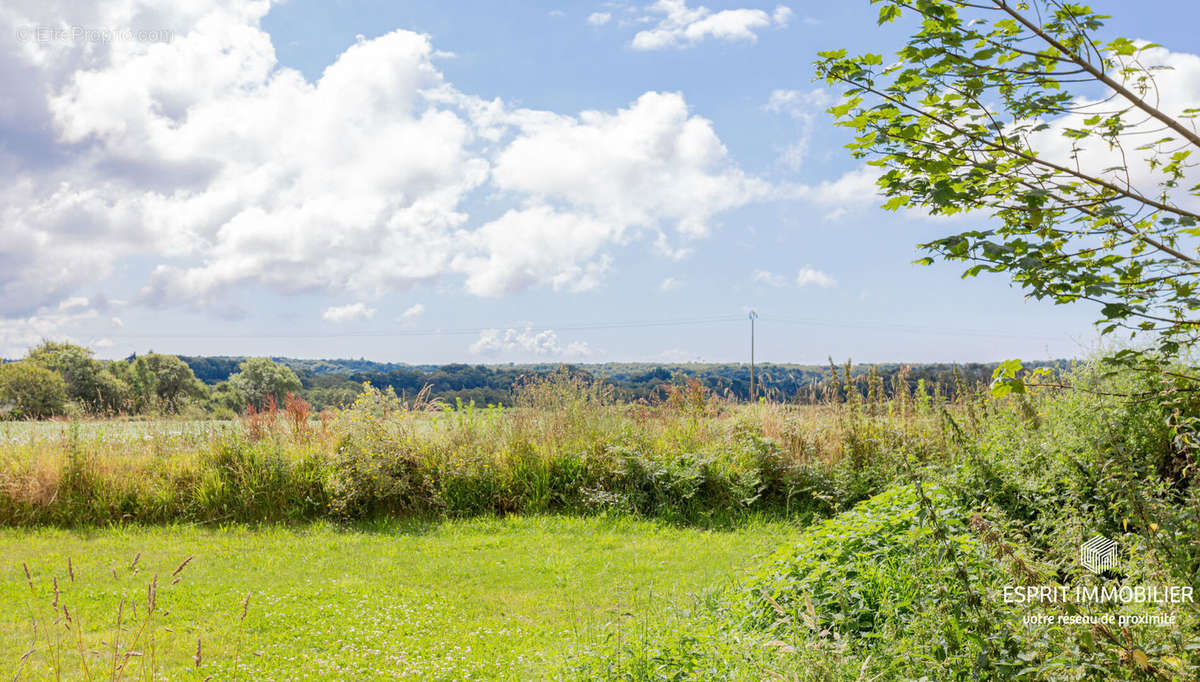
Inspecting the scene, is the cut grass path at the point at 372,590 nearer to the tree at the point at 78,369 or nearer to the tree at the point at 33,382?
the tree at the point at 33,382

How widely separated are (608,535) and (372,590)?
2560 millimetres

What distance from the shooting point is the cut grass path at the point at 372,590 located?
14.2ft

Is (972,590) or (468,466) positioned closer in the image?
(972,590)

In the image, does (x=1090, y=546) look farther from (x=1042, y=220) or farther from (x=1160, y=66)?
(x=1160, y=66)

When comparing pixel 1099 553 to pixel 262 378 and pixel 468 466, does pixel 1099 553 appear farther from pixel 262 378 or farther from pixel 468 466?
pixel 262 378

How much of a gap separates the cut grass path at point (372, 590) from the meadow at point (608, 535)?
0.10 ft

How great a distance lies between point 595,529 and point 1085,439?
459 centimetres

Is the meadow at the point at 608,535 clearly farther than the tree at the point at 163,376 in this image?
No

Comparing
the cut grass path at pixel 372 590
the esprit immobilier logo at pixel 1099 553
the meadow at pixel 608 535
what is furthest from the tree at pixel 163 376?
the esprit immobilier logo at pixel 1099 553

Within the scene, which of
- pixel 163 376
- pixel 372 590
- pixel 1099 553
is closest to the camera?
pixel 1099 553

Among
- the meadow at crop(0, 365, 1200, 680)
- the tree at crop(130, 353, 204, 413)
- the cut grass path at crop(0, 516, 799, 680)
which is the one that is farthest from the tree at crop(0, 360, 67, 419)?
the cut grass path at crop(0, 516, 799, 680)

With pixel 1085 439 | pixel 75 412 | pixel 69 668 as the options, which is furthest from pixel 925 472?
pixel 75 412

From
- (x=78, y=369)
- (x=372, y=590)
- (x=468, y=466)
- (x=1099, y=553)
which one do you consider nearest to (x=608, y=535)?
(x=468, y=466)

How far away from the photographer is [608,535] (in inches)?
290
